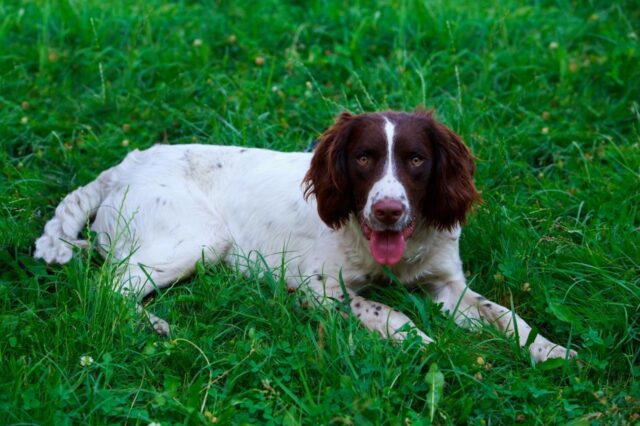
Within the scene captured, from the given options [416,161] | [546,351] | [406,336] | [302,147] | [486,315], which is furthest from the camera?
[302,147]

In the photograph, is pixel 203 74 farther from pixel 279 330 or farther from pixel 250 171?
pixel 279 330

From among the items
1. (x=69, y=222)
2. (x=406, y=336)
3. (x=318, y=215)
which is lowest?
(x=69, y=222)

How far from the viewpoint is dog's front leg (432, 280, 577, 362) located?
3.69 meters

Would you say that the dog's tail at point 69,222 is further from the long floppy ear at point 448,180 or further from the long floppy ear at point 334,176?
the long floppy ear at point 448,180

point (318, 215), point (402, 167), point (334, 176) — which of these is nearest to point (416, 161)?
point (402, 167)

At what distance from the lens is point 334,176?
3924 millimetres

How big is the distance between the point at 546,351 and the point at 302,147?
2.12 meters

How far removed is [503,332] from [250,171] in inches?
59.7

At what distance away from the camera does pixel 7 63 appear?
5918 mm

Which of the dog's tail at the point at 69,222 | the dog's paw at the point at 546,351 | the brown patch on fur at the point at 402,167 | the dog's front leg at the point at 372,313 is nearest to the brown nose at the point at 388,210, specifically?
the brown patch on fur at the point at 402,167

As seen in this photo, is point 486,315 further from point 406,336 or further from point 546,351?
point 406,336

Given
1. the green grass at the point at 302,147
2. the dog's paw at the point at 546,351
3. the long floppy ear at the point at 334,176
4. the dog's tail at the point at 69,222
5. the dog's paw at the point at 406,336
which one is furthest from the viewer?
the dog's tail at the point at 69,222

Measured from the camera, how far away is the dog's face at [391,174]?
3.77 m

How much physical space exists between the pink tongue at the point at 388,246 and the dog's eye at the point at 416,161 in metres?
0.29
